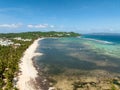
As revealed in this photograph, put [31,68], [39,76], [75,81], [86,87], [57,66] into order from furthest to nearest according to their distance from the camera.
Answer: [57,66] → [31,68] → [39,76] → [75,81] → [86,87]

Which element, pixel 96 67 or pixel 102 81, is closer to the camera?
pixel 102 81

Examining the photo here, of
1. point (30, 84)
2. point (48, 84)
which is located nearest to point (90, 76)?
point (48, 84)

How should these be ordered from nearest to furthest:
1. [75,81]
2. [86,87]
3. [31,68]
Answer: [86,87] → [75,81] → [31,68]

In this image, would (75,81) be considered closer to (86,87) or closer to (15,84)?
(86,87)

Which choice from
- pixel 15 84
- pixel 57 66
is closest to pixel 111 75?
pixel 57 66

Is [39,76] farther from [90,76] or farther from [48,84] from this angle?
[90,76]

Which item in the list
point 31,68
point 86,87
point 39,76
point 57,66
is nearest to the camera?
point 86,87

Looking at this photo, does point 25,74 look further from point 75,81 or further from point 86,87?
point 86,87

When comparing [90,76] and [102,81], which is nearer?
[102,81]
